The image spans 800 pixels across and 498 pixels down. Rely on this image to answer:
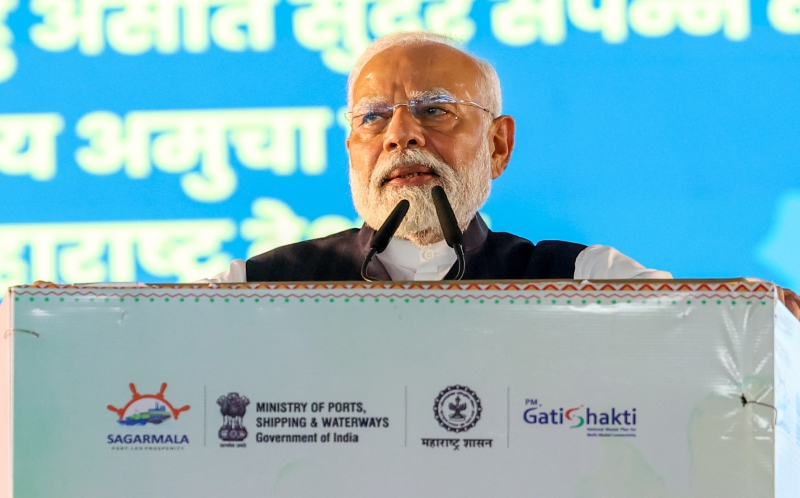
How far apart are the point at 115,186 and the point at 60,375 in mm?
1971

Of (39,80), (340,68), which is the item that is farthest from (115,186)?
(340,68)

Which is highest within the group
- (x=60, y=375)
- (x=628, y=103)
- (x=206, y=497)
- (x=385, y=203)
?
(x=628, y=103)

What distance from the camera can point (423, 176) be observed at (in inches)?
77.3

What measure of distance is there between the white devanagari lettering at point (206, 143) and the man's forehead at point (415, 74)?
680 mm

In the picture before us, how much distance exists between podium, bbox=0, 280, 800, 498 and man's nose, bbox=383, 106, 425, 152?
108 cm

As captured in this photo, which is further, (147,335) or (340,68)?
(340,68)

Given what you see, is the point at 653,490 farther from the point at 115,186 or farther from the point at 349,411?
the point at 115,186

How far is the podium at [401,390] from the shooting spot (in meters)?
0.86

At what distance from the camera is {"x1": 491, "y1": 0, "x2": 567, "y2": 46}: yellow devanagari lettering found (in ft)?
8.68

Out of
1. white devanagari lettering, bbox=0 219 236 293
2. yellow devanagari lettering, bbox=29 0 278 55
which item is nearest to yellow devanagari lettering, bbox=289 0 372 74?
yellow devanagari lettering, bbox=29 0 278 55

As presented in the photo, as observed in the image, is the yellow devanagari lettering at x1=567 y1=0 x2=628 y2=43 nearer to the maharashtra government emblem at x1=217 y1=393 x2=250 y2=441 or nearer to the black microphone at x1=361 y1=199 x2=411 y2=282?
the black microphone at x1=361 y1=199 x2=411 y2=282

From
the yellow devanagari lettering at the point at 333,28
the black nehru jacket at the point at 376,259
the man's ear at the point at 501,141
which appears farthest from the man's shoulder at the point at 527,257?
the yellow devanagari lettering at the point at 333,28

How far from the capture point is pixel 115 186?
2.78 meters

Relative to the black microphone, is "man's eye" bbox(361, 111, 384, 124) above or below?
above
